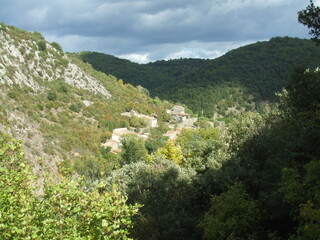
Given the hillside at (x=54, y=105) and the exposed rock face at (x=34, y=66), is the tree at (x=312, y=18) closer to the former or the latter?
the hillside at (x=54, y=105)

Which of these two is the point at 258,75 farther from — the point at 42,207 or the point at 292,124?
the point at 42,207

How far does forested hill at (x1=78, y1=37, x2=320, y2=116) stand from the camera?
12731 cm

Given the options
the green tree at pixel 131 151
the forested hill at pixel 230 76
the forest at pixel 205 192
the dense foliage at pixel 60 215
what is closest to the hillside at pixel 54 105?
the green tree at pixel 131 151

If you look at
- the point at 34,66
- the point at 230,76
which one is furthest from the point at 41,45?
the point at 230,76

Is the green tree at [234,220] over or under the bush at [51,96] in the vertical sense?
under

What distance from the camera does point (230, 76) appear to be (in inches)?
5477

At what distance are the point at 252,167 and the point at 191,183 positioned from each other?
3.77m

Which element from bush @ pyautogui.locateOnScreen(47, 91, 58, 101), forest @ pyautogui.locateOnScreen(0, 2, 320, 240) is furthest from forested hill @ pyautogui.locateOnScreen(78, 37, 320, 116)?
forest @ pyautogui.locateOnScreen(0, 2, 320, 240)

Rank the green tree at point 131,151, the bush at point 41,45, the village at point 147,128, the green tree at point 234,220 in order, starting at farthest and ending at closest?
the bush at point 41,45
the village at point 147,128
the green tree at point 131,151
the green tree at point 234,220

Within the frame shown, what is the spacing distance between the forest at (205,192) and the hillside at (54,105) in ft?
68.2

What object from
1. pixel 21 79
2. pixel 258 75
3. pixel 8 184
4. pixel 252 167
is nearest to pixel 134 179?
pixel 252 167

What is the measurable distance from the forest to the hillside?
68.2 feet

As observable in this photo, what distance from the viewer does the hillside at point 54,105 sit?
151 feet

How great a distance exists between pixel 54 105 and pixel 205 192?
48.2 m
